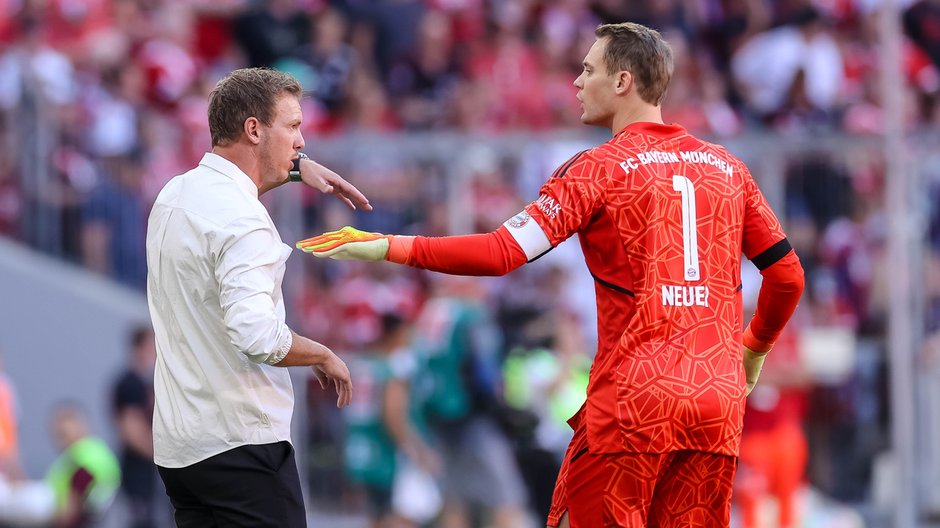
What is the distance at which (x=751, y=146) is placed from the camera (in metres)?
11.1

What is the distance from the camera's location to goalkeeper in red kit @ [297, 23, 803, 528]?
5.02m

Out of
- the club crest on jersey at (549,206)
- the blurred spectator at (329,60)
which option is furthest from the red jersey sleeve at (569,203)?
the blurred spectator at (329,60)

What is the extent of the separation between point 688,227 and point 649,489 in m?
0.86

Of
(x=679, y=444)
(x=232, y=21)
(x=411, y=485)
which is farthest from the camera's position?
(x=232, y=21)

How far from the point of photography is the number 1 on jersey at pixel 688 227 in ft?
16.5

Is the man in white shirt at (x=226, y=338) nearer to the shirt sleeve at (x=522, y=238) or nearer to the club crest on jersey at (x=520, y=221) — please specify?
the shirt sleeve at (x=522, y=238)

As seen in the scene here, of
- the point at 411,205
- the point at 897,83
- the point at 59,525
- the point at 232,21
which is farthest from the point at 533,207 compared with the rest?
the point at 232,21

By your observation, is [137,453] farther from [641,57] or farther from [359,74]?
[641,57]

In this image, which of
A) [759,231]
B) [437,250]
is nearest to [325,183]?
[437,250]

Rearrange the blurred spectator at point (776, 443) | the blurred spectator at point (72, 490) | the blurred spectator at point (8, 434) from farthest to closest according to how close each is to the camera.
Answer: the blurred spectator at point (8, 434), the blurred spectator at point (72, 490), the blurred spectator at point (776, 443)

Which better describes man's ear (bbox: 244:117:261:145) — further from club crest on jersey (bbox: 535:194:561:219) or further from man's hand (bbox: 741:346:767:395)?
man's hand (bbox: 741:346:767:395)

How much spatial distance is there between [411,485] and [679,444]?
5.78 m

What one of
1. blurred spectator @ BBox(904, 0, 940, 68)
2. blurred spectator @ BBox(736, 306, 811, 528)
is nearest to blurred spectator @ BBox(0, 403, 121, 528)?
blurred spectator @ BBox(736, 306, 811, 528)

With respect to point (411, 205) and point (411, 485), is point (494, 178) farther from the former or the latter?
point (411, 485)
